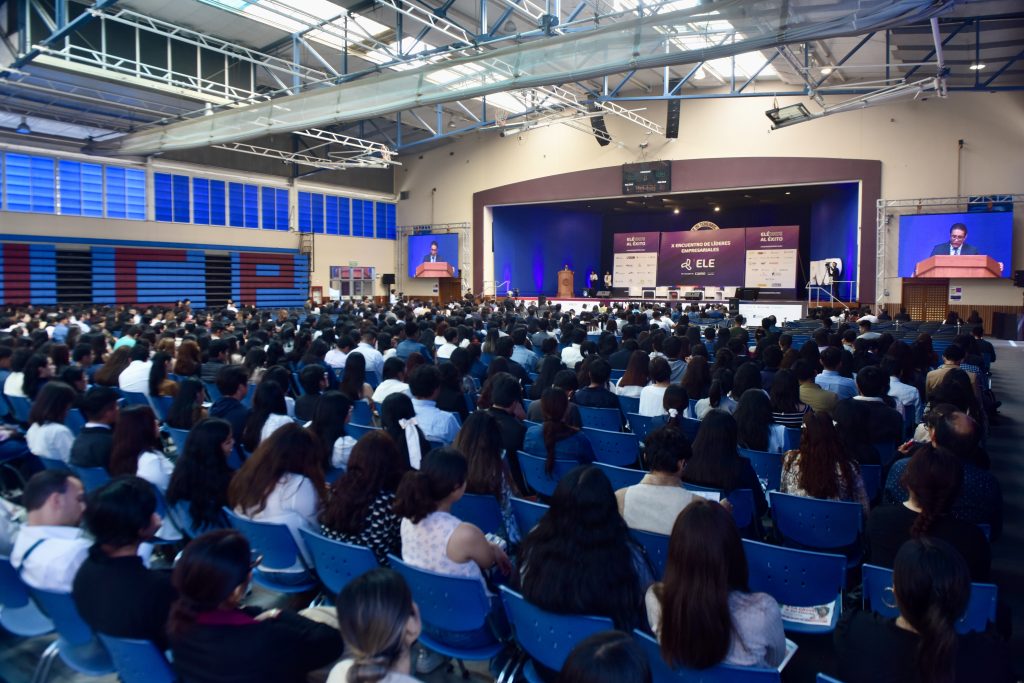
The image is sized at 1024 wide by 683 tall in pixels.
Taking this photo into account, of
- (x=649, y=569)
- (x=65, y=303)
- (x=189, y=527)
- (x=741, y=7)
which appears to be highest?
(x=741, y=7)

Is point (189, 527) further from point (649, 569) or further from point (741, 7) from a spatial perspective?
point (741, 7)

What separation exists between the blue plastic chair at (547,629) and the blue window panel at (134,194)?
2089 centimetres

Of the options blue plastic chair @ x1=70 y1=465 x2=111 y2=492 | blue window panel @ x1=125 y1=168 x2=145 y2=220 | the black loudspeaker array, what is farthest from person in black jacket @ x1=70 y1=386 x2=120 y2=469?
blue window panel @ x1=125 y1=168 x2=145 y2=220

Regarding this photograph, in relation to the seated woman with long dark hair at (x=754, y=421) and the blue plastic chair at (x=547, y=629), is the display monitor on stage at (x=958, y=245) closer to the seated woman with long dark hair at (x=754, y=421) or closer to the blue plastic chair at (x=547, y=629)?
the seated woman with long dark hair at (x=754, y=421)

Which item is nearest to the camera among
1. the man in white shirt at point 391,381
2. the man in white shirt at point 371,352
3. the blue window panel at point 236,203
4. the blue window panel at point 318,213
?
the man in white shirt at point 391,381

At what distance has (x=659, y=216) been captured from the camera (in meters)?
26.8

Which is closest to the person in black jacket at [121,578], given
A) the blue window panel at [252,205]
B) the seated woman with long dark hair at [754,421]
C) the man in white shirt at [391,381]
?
the man in white shirt at [391,381]

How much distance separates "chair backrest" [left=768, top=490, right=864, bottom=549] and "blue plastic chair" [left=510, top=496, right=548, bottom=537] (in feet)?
3.59

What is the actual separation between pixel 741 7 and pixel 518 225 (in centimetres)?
1883

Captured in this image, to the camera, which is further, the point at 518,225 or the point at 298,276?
Answer: the point at 518,225

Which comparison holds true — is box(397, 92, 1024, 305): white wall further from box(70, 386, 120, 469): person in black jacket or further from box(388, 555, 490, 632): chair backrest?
box(70, 386, 120, 469): person in black jacket

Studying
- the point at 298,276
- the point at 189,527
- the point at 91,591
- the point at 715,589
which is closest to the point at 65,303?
the point at 298,276

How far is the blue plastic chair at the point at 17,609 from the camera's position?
2301mm

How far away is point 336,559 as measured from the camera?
244cm
